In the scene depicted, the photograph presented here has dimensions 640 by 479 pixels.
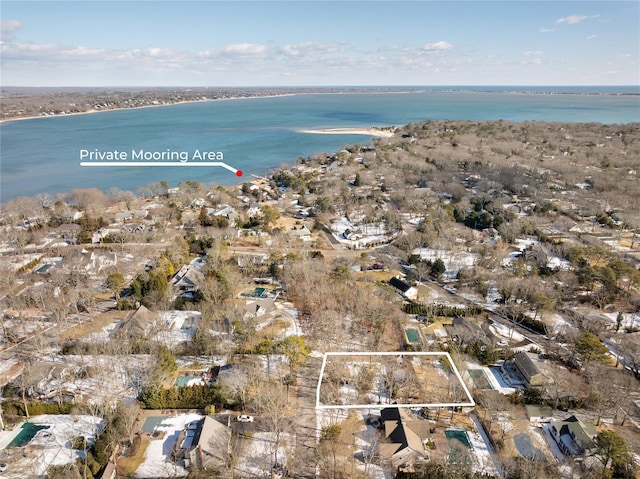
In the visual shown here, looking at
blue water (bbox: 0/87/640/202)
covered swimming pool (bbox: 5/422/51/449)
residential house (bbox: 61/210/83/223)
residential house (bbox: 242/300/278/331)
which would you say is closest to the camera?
covered swimming pool (bbox: 5/422/51/449)

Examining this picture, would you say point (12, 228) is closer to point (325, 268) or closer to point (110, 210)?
point (110, 210)

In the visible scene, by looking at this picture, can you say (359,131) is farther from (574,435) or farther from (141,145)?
(574,435)

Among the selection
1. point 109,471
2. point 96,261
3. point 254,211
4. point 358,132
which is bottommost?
point 109,471

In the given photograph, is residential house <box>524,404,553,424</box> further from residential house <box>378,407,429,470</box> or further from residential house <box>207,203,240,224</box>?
residential house <box>207,203,240,224</box>

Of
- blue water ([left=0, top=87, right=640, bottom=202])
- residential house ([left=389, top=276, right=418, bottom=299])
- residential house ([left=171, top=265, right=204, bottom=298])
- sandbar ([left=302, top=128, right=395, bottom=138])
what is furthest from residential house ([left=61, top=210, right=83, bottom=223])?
sandbar ([left=302, top=128, right=395, bottom=138])

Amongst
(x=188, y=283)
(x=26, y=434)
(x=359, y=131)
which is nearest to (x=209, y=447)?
(x=26, y=434)

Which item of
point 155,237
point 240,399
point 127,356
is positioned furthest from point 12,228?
point 240,399

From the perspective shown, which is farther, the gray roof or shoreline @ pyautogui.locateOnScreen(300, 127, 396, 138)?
shoreline @ pyautogui.locateOnScreen(300, 127, 396, 138)
